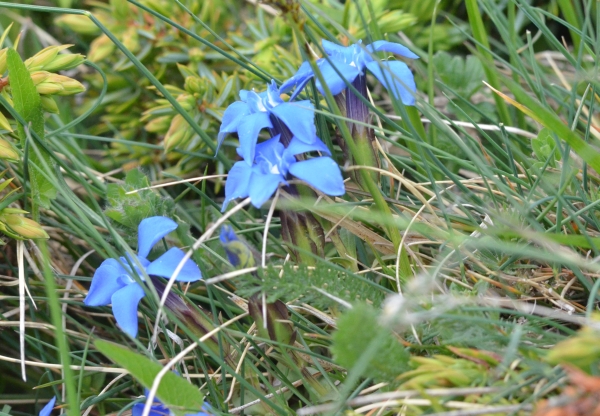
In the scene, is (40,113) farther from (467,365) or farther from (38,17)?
(38,17)

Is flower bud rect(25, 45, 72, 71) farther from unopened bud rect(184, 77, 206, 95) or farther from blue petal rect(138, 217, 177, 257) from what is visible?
blue petal rect(138, 217, 177, 257)

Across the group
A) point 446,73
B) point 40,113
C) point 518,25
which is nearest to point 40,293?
point 40,113

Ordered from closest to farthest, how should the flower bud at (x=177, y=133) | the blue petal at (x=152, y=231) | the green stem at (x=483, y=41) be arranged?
the blue petal at (x=152, y=231) < the green stem at (x=483, y=41) < the flower bud at (x=177, y=133)

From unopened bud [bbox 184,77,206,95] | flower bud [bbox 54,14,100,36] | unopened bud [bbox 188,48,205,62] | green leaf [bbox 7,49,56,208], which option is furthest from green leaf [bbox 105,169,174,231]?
flower bud [bbox 54,14,100,36]

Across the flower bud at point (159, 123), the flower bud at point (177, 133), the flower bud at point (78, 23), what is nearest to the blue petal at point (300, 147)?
the flower bud at point (177, 133)

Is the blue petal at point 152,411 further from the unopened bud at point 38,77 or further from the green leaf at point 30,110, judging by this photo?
the unopened bud at point 38,77

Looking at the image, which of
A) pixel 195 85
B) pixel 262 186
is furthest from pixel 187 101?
pixel 262 186
